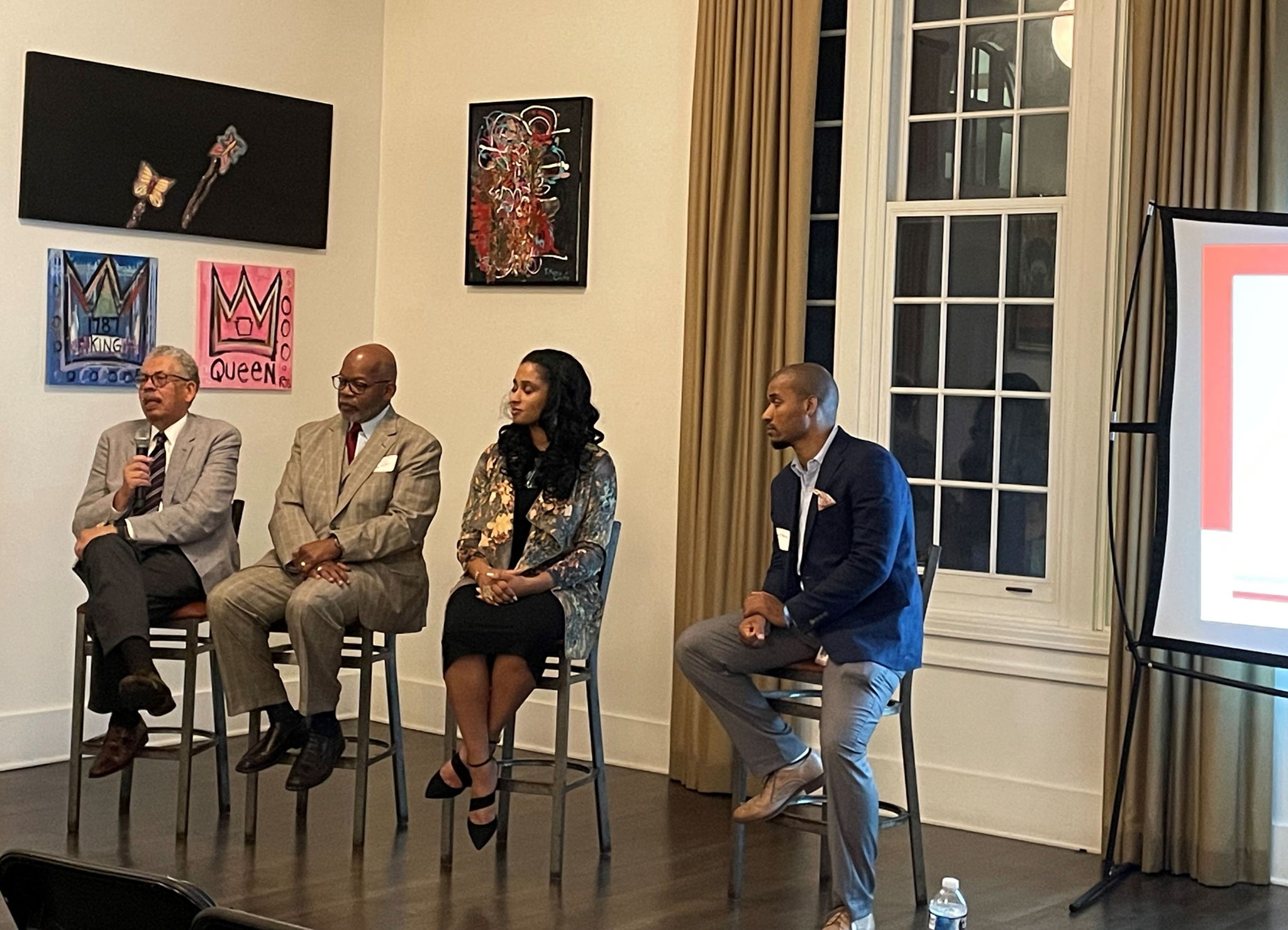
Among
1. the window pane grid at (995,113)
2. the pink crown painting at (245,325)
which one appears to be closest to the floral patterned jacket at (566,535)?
the window pane grid at (995,113)

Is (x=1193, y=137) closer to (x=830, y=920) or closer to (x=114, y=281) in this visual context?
(x=830, y=920)

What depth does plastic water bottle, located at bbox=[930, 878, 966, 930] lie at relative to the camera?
2.30 metres

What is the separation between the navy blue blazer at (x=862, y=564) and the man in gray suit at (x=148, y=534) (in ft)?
5.86

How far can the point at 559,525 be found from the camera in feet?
15.4

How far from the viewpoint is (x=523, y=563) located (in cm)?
468

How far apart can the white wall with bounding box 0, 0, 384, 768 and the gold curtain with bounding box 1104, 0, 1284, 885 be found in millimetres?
3061

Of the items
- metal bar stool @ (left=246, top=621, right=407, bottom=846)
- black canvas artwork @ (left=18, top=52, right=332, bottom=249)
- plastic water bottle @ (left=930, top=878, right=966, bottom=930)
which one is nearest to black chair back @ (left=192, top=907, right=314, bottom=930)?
plastic water bottle @ (left=930, top=878, right=966, bottom=930)

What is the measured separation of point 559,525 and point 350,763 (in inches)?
37.1

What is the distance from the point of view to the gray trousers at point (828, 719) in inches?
161

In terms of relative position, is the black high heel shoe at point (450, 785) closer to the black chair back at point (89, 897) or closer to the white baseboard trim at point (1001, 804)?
the white baseboard trim at point (1001, 804)

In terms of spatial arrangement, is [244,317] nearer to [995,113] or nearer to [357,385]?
[357,385]

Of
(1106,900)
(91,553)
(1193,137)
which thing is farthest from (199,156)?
(1106,900)

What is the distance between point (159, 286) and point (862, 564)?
2887mm

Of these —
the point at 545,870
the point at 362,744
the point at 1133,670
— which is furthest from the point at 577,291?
the point at 1133,670
